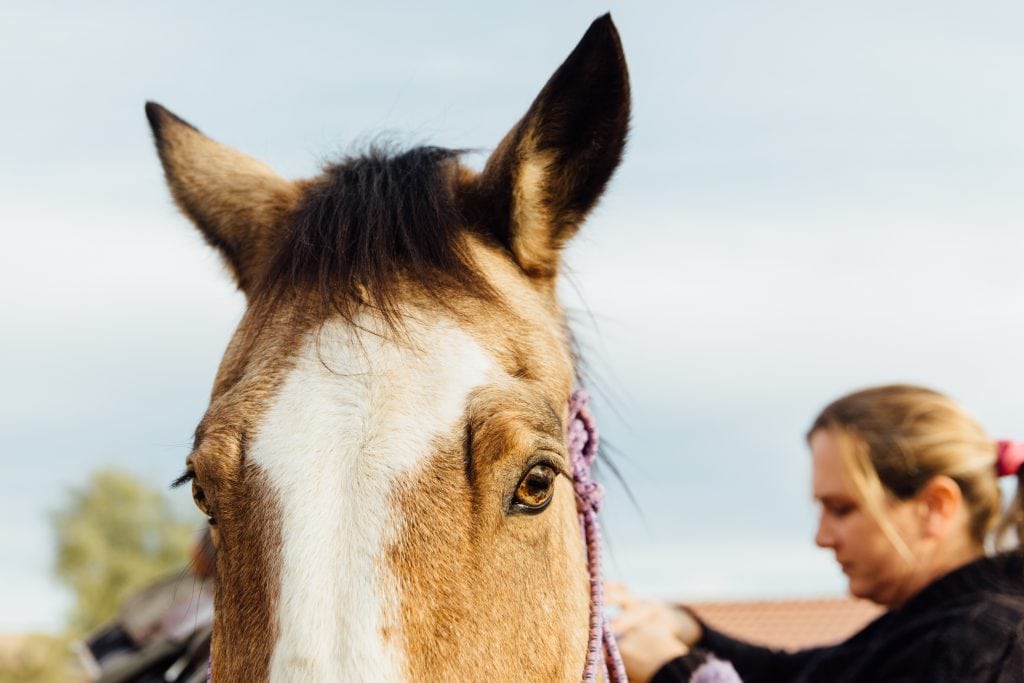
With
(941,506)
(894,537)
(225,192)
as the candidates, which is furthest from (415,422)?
(941,506)

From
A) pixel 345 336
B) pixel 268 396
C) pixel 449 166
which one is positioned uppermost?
pixel 449 166

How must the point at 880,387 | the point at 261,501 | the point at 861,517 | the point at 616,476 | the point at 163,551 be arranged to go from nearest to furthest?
1. the point at 261,501
2. the point at 616,476
3. the point at 861,517
4. the point at 880,387
5. the point at 163,551

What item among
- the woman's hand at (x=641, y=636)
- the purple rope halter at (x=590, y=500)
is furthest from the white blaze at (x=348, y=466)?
the woman's hand at (x=641, y=636)

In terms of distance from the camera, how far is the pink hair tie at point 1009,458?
3.35 metres

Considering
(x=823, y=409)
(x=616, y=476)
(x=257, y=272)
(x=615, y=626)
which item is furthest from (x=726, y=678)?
(x=257, y=272)

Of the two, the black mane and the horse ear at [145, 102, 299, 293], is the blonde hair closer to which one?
the black mane

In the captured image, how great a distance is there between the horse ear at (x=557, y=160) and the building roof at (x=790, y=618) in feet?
62.0

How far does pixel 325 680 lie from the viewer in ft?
5.54

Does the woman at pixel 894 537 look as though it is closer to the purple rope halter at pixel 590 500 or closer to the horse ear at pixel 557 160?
the purple rope halter at pixel 590 500

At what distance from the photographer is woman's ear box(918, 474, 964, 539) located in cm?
332

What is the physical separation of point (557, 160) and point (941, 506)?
181cm

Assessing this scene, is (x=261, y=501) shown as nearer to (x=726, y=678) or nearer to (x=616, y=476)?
(x=616, y=476)

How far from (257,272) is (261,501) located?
90 cm

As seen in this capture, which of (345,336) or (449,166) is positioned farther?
(449,166)
